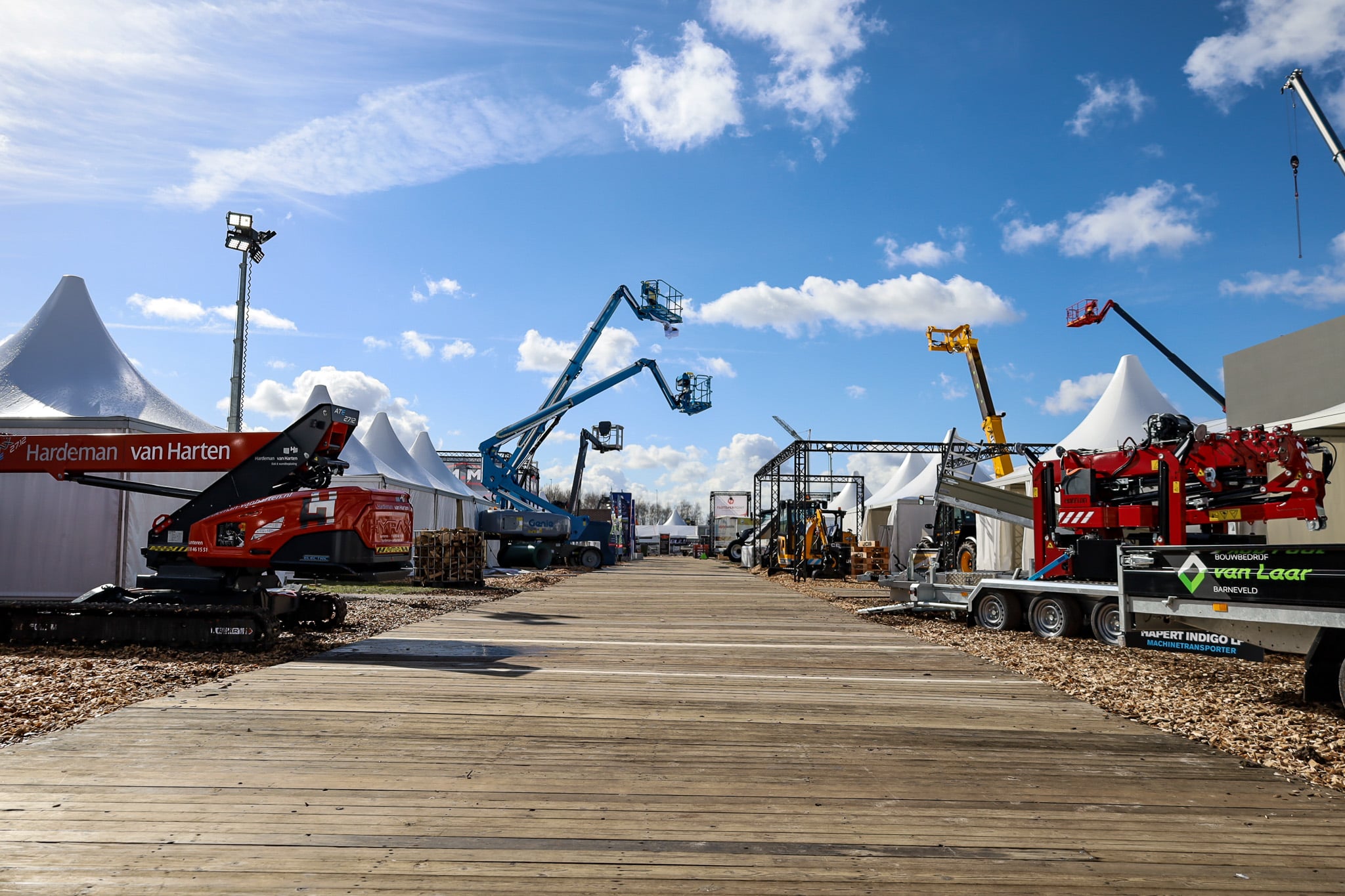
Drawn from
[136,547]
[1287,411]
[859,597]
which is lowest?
[859,597]

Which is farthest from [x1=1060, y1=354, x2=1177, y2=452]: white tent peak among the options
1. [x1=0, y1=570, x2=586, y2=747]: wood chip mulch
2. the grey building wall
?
[x1=0, y1=570, x2=586, y2=747]: wood chip mulch

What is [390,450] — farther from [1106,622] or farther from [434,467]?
[1106,622]

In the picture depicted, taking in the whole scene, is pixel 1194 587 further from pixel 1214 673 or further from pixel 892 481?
pixel 892 481

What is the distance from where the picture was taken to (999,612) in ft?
40.6

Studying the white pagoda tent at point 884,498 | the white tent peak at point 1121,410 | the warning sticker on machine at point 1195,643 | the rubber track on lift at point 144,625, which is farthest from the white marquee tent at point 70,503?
the white pagoda tent at point 884,498

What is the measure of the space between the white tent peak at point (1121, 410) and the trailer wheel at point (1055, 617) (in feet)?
37.7

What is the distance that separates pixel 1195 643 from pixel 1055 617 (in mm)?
4307

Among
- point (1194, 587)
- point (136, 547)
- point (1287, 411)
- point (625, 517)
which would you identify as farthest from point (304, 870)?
point (625, 517)

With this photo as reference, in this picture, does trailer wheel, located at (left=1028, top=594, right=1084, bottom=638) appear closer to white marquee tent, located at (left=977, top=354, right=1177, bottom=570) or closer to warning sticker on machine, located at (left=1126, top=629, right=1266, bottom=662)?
warning sticker on machine, located at (left=1126, top=629, right=1266, bottom=662)

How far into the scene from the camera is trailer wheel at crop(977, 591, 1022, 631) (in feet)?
39.5

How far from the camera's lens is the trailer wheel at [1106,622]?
404 inches

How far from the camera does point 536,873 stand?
353 cm

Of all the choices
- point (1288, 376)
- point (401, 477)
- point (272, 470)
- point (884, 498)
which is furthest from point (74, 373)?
point (884, 498)

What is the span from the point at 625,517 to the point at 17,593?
37.5m
